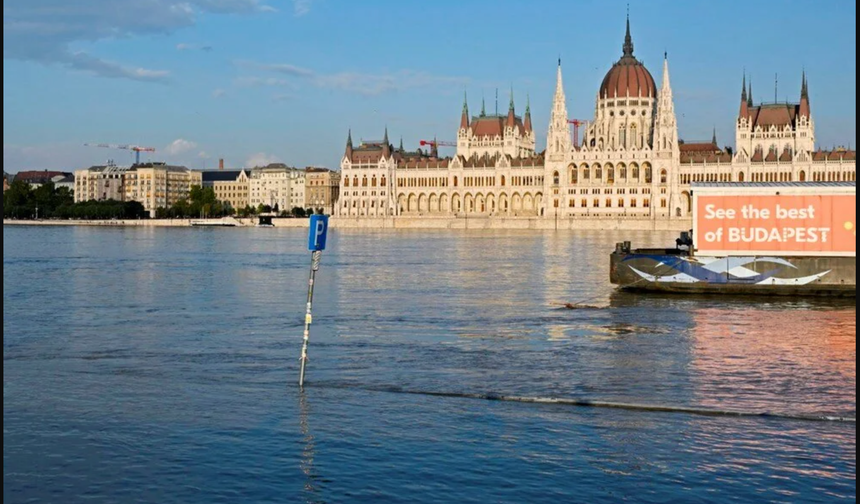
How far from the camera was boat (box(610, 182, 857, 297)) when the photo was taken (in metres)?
33.2

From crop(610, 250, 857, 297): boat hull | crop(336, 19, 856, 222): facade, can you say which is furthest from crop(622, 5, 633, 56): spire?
crop(610, 250, 857, 297): boat hull

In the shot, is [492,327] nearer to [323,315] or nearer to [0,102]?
[323,315]

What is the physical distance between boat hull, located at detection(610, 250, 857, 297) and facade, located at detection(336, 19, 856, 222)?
123 metres

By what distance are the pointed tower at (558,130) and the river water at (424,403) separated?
5680 inches

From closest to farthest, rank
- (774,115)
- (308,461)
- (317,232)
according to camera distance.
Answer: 1. (308,461)
2. (317,232)
3. (774,115)

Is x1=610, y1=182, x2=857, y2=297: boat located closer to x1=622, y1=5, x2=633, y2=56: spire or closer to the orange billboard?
the orange billboard

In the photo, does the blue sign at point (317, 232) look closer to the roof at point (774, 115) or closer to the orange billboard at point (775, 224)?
the orange billboard at point (775, 224)

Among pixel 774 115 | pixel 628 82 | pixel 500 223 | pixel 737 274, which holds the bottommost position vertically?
pixel 737 274

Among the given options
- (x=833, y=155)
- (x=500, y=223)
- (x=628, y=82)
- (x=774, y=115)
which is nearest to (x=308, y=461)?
(x=500, y=223)

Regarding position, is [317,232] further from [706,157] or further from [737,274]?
[706,157]

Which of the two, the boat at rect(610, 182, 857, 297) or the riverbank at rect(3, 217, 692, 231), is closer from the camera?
the boat at rect(610, 182, 857, 297)

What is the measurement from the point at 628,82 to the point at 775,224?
141 metres

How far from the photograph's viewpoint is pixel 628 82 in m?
171

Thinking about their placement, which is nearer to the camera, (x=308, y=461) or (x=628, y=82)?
(x=308, y=461)
